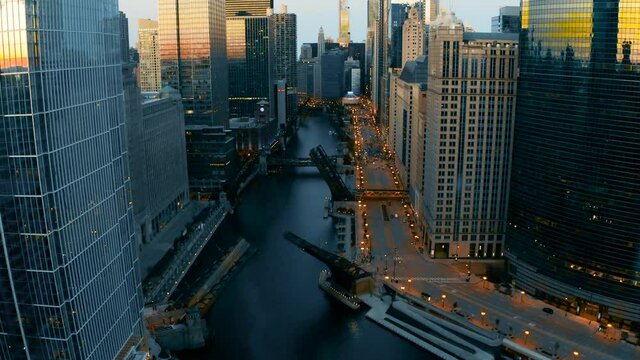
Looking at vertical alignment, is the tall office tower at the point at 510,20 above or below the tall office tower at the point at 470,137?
above

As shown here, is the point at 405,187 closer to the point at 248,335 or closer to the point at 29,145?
the point at 248,335

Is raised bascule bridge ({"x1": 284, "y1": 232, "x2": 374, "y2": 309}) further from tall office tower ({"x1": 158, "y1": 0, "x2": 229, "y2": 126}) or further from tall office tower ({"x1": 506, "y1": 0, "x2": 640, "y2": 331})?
tall office tower ({"x1": 158, "y1": 0, "x2": 229, "y2": 126})

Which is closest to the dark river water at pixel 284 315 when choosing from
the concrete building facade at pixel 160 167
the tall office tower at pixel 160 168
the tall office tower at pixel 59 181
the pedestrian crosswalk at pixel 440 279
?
the pedestrian crosswalk at pixel 440 279

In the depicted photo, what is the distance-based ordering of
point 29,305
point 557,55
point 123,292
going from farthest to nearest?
point 557,55, point 123,292, point 29,305

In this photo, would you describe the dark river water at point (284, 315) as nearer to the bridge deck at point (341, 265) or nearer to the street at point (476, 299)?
the bridge deck at point (341, 265)

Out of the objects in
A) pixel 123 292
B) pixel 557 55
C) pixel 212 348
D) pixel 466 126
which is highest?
pixel 557 55

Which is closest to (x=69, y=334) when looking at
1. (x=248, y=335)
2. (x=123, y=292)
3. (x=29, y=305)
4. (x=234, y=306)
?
(x=29, y=305)

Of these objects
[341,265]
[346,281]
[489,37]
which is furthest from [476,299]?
[489,37]
